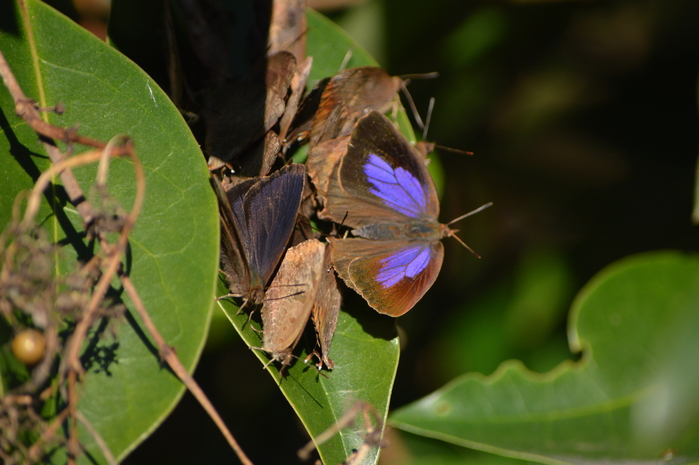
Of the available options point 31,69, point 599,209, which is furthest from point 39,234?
point 599,209

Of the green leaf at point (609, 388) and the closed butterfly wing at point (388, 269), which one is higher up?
the closed butterfly wing at point (388, 269)

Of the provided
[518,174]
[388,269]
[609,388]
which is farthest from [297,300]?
[518,174]

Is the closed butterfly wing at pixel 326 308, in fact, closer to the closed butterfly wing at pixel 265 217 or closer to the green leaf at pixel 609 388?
the closed butterfly wing at pixel 265 217

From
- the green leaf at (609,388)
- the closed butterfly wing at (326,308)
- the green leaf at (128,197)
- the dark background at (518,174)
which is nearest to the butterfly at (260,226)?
the closed butterfly wing at (326,308)

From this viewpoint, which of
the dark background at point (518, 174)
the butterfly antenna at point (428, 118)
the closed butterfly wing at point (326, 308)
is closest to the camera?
the closed butterfly wing at point (326, 308)

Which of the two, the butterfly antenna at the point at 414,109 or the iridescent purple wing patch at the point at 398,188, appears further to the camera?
the butterfly antenna at the point at 414,109

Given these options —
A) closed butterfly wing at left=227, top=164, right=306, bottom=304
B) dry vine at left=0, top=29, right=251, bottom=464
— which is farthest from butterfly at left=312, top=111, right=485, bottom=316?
dry vine at left=0, top=29, right=251, bottom=464
